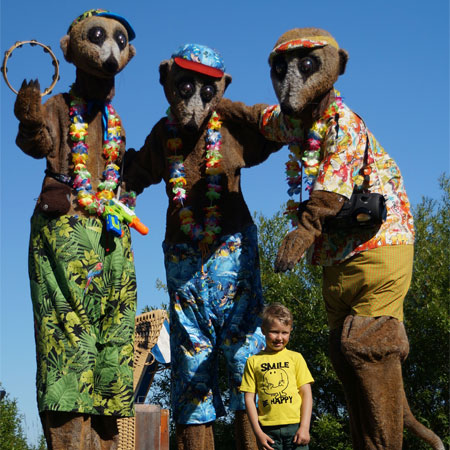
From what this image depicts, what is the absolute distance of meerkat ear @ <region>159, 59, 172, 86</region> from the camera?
482cm

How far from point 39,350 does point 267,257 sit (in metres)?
9.11

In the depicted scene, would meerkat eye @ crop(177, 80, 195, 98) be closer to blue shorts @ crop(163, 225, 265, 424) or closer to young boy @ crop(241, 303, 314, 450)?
blue shorts @ crop(163, 225, 265, 424)

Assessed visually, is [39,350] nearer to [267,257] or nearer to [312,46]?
[312,46]

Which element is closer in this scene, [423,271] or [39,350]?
[39,350]

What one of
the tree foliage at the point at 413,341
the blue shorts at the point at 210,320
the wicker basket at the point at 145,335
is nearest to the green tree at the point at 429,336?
the tree foliage at the point at 413,341

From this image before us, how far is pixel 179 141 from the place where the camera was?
480cm

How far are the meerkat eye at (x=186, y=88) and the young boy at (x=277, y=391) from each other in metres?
1.29

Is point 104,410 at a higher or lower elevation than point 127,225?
lower

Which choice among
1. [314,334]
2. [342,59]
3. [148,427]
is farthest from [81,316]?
[314,334]

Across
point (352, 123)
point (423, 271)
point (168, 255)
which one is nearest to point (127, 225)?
point (168, 255)

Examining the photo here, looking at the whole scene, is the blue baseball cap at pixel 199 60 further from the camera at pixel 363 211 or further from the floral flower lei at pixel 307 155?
the camera at pixel 363 211

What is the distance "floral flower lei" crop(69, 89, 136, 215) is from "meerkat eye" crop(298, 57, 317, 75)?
1072 millimetres

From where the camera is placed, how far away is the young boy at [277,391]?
13.1 feet

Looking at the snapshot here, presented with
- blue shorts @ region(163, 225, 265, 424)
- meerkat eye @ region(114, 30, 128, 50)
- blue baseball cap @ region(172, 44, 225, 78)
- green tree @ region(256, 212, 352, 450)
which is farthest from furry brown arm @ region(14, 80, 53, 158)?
green tree @ region(256, 212, 352, 450)
